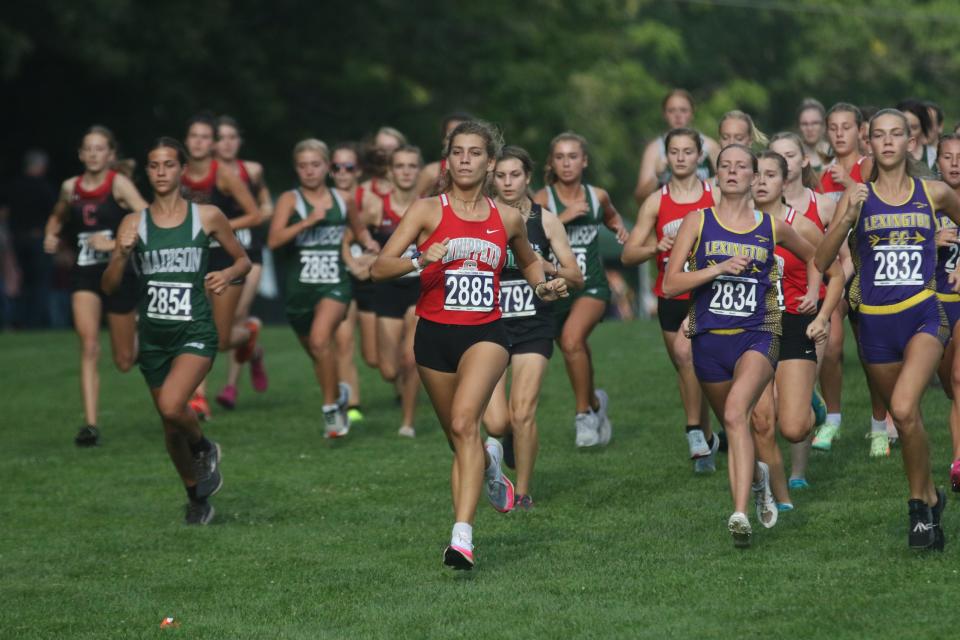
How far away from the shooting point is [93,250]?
1410cm

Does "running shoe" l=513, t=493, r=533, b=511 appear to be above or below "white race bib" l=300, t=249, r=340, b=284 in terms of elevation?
below

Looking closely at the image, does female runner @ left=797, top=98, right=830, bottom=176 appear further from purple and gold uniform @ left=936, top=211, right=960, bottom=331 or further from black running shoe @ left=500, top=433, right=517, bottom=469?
black running shoe @ left=500, top=433, right=517, bottom=469

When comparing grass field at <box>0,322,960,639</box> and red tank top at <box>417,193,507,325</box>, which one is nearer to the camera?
grass field at <box>0,322,960,639</box>

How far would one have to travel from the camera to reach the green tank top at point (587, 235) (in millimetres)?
12734

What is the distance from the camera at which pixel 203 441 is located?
35.9 ft

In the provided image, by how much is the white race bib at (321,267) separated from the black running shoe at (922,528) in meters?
6.40

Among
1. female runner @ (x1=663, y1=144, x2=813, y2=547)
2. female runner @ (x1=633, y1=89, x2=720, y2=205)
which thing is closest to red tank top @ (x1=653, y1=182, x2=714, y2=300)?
female runner @ (x1=633, y1=89, x2=720, y2=205)

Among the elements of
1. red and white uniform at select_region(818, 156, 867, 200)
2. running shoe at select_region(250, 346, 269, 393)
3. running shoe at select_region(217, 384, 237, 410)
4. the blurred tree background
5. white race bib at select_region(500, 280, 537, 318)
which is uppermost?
the blurred tree background

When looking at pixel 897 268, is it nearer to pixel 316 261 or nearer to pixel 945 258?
pixel 945 258

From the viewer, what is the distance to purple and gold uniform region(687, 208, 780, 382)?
9.53 meters

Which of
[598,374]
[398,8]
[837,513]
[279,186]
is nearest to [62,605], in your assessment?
[837,513]

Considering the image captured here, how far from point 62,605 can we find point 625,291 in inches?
1131

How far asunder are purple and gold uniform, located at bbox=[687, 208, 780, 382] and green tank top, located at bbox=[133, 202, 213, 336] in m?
3.12

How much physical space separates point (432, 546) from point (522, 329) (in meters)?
1.83
